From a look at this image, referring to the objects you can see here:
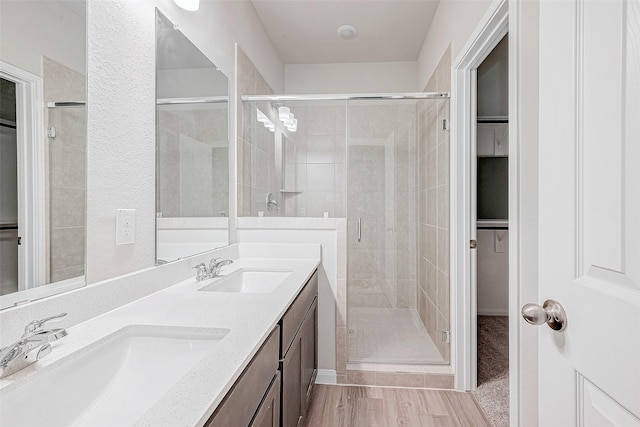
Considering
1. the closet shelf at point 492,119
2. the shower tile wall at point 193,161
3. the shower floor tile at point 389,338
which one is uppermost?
the closet shelf at point 492,119

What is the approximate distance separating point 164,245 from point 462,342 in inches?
71.9

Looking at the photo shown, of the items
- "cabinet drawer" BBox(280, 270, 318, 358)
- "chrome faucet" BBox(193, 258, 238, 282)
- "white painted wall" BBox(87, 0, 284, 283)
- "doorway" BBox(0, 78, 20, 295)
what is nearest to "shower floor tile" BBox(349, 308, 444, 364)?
"cabinet drawer" BBox(280, 270, 318, 358)

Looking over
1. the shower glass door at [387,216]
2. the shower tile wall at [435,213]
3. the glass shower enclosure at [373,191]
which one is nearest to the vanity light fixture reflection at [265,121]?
the glass shower enclosure at [373,191]

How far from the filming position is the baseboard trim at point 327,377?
2232mm

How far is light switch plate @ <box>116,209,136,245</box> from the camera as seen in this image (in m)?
1.17

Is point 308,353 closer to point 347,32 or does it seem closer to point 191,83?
point 191,83

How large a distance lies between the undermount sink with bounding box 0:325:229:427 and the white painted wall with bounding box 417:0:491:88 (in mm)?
1896

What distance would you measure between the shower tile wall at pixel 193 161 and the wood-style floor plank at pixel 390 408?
1.29 metres

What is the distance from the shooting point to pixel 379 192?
8.23ft

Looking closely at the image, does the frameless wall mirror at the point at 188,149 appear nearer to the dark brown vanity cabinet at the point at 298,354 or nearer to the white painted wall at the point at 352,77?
the dark brown vanity cabinet at the point at 298,354

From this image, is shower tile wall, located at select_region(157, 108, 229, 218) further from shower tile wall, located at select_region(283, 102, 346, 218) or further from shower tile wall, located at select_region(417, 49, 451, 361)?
shower tile wall, located at select_region(417, 49, 451, 361)

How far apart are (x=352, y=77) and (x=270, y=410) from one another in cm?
350
